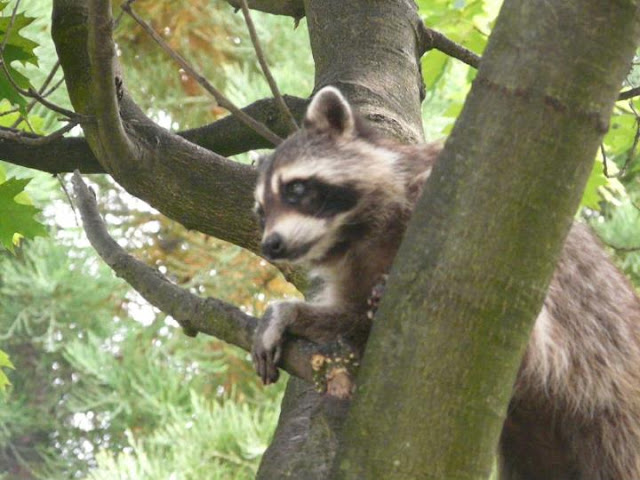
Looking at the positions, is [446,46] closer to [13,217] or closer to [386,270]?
[386,270]

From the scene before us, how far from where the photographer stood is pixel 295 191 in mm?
2279

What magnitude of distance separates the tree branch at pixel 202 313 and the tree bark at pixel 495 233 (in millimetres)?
414

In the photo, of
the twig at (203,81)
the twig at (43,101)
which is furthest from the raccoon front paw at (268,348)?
the twig at (43,101)

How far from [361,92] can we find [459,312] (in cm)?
143

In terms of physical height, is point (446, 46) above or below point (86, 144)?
above

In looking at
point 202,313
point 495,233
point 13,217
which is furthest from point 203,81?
point 495,233

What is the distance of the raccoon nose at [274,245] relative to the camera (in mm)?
2191

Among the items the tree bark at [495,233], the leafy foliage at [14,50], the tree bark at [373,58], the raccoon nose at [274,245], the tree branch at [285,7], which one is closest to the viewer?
the tree bark at [495,233]

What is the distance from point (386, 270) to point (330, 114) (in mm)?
385

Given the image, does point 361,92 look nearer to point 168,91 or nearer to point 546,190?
point 546,190

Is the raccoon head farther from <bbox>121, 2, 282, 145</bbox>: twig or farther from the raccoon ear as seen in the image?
<bbox>121, 2, 282, 145</bbox>: twig

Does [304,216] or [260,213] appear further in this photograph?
[260,213]

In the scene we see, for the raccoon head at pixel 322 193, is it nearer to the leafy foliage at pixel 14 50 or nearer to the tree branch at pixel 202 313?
the tree branch at pixel 202 313

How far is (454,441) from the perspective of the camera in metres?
1.44
